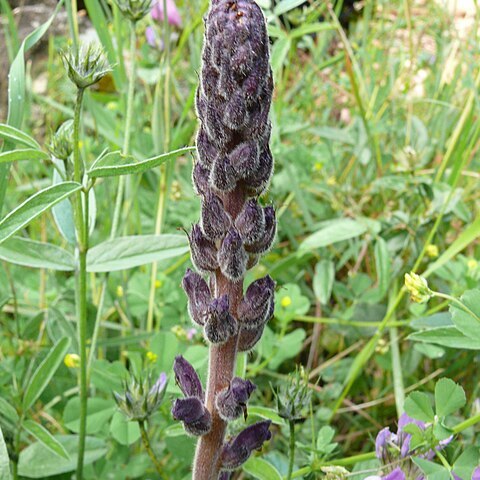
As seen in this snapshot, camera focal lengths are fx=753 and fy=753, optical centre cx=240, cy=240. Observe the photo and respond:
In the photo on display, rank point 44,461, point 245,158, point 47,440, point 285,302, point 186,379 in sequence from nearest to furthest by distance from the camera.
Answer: point 245,158 → point 186,379 → point 47,440 → point 44,461 → point 285,302

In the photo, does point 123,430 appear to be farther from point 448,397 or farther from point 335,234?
point 335,234

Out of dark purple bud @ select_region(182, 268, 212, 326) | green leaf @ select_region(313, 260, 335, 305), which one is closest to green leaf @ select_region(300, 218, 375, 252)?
green leaf @ select_region(313, 260, 335, 305)

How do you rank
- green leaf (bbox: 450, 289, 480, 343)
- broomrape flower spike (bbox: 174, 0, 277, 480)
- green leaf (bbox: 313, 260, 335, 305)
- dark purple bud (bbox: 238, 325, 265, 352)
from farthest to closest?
green leaf (bbox: 313, 260, 335, 305)
green leaf (bbox: 450, 289, 480, 343)
dark purple bud (bbox: 238, 325, 265, 352)
broomrape flower spike (bbox: 174, 0, 277, 480)

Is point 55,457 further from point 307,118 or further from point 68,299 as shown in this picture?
point 307,118

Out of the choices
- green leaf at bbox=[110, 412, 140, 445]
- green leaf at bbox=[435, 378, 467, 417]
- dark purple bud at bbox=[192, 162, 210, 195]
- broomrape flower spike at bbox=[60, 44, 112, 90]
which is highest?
broomrape flower spike at bbox=[60, 44, 112, 90]

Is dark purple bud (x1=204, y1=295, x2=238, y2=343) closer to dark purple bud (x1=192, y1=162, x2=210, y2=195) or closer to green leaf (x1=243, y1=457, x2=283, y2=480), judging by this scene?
dark purple bud (x1=192, y1=162, x2=210, y2=195)

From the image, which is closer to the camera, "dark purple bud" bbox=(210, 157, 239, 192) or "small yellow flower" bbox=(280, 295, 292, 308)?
"dark purple bud" bbox=(210, 157, 239, 192)

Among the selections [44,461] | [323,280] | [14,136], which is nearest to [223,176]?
[14,136]
